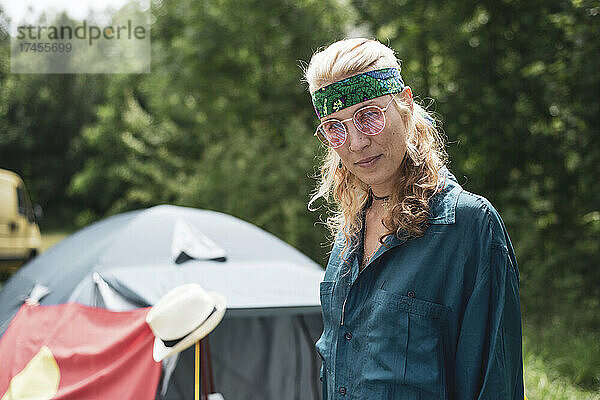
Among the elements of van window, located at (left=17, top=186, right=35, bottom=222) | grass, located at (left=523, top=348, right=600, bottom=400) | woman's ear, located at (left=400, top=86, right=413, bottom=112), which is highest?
woman's ear, located at (left=400, top=86, right=413, bottom=112)

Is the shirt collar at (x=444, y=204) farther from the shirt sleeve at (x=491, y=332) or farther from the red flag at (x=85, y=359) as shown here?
the red flag at (x=85, y=359)

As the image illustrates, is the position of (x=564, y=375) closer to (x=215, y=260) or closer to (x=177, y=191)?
(x=215, y=260)

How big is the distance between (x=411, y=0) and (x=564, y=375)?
369 centimetres

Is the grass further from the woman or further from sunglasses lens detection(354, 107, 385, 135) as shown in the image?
sunglasses lens detection(354, 107, 385, 135)

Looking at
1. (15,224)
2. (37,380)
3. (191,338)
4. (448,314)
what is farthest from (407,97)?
(15,224)

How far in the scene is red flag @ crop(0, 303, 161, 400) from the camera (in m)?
2.28

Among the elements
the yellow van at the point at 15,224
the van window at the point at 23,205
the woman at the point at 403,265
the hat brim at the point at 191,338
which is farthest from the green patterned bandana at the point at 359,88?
the van window at the point at 23,205

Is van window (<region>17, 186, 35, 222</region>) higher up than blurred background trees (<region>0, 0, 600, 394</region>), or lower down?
lower down

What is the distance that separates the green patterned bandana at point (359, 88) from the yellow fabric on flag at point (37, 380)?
5.63 ft

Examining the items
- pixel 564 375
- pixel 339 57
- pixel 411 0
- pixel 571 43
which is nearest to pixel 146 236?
pixel 339 57

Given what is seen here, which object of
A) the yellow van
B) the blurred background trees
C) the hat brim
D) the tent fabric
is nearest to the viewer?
the hat brim

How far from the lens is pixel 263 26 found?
286 inches

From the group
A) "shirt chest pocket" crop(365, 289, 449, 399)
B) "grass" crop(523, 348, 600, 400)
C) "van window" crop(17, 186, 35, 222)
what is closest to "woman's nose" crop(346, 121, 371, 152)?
"shirt chest pocket" crop(365, 289, 449, 399)

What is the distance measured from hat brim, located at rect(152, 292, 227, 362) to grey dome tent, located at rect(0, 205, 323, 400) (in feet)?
0.33
